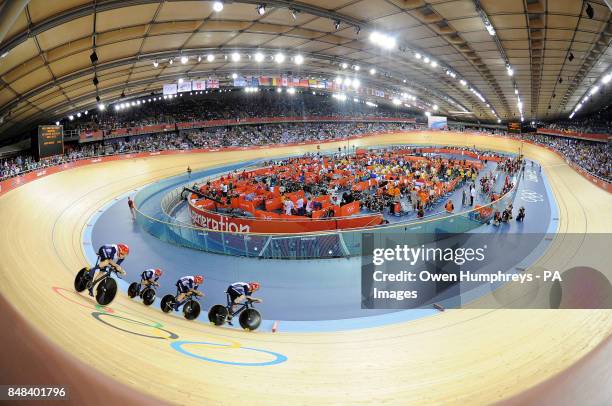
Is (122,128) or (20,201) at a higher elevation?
(122,128)

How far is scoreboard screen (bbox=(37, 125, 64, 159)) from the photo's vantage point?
70.1 ft

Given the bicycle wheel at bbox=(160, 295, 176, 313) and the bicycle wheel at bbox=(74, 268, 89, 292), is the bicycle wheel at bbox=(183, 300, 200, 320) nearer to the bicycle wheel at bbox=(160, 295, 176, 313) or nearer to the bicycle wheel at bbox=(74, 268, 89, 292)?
the bicycle wheel at bbox=(160, 295, 176, 313)

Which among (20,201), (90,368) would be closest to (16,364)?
(90,368)

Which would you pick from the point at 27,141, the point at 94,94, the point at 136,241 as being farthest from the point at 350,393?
the point at 27,141

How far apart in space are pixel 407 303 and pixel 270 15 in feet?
43.8

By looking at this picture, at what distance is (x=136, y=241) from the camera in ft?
40.6

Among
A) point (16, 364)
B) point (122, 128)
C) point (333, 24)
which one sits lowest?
point (16, 364)

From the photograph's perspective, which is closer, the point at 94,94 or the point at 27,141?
the point at 94,94

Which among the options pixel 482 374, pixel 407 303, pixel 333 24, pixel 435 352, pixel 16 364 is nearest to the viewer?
pixel 16 364

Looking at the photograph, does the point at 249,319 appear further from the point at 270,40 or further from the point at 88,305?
the point at 270,40

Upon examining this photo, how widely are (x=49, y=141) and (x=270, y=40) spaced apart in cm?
1658

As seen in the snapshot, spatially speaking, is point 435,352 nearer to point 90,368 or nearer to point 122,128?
point 90,368

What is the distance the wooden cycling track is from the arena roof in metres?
5.10

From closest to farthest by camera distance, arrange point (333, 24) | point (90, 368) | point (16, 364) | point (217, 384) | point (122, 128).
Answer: point (16, 364), point (90, 368), point (217, 384), point (333, 24), point (122, 128)
